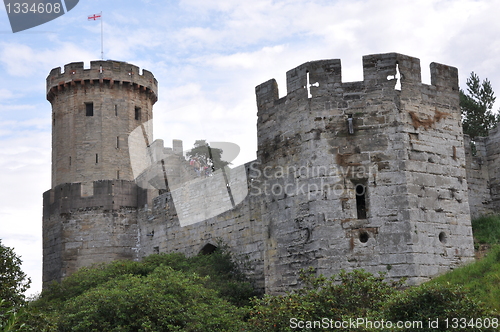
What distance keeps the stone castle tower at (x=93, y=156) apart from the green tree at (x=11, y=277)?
7.59 meters

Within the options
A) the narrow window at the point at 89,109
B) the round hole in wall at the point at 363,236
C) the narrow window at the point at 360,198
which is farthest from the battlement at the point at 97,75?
the round hole in wall at the point at 363,236

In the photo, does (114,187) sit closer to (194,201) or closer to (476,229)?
(194,201)

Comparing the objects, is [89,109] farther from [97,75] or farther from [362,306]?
[362,306]

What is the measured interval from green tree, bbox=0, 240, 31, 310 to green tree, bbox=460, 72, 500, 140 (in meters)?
19.7

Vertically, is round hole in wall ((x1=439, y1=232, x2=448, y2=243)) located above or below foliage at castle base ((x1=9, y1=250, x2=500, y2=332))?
above

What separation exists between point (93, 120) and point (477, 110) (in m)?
15.9

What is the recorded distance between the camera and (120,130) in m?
24.9

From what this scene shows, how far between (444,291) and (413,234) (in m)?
2.76

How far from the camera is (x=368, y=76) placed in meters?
12.4

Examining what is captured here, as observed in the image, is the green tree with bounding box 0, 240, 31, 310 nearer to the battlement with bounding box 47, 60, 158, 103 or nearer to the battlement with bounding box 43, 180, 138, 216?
the battlement with bounding box 43, 180, 138, 216

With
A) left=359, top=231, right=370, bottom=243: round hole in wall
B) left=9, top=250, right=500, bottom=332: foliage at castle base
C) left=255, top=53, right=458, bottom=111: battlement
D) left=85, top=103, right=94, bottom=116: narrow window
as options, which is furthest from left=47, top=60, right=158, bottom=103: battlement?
left=359, top=231, right=370, bottom=243: round hole in wall


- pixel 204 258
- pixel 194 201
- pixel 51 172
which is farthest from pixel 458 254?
pixel 51 172

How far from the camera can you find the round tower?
24422mm

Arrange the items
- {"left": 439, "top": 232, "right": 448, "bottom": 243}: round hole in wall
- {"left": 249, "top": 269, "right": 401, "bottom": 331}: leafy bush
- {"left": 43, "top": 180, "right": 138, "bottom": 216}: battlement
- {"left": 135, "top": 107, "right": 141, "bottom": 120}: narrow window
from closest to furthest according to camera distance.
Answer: {"left": 249, "top": 269, "right": 401, "bottom": 331}: leafy bush < {"left": 439, "top": 232, "right": 448, "bottom": 243}: round hole in wall < {"left": 43, "top": 180, "right": 138, "bottom": 216}: battlement < {"left": 135, "top": 107, "right": 141, "bottom": 120}: narrow window
